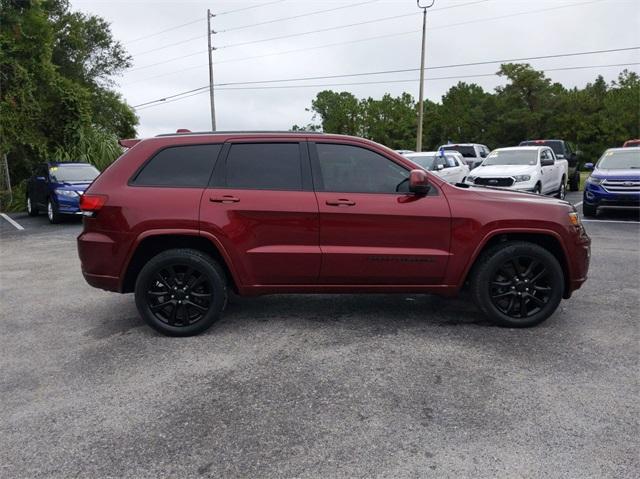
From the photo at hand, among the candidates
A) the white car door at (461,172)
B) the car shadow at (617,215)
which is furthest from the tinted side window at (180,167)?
the white car door at (461,172)

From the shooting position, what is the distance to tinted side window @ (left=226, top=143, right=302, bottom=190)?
15.0ft

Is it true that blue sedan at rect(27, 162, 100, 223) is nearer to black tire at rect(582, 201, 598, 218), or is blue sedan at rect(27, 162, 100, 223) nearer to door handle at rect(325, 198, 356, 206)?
door handle at rect(325, 198, 356, 206)

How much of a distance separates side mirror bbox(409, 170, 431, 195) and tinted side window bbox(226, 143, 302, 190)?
3.13 feet

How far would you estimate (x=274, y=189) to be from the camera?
456 cm

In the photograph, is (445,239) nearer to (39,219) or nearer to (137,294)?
(137,294)

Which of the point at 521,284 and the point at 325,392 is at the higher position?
the point at 521,284

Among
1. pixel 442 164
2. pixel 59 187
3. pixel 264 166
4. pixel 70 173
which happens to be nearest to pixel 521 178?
pixel 442 164

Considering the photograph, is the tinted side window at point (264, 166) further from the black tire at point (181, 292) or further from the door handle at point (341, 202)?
the black tire at point (181, 292)

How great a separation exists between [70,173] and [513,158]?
11.9 metres

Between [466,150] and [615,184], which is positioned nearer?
[615,184]

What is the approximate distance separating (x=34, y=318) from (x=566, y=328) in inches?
201

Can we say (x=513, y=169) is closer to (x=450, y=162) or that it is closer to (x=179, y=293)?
(x=450, y=162)

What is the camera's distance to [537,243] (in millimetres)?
4828

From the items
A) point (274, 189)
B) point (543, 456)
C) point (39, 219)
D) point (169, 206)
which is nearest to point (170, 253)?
point (169, 206)
